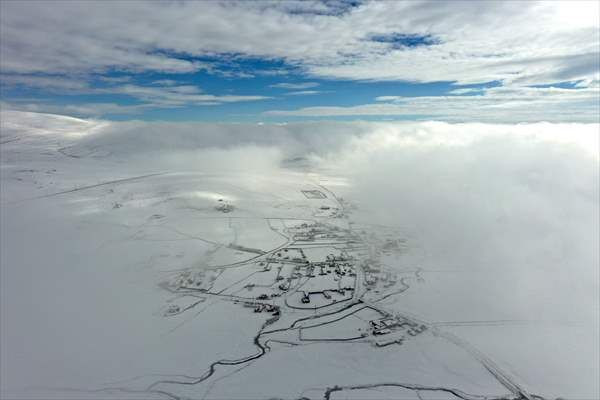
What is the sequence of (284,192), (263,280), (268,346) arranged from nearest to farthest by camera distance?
(268,346) < (263,280) < (284,192)

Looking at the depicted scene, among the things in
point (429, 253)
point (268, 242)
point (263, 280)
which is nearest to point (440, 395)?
point (263, 280)

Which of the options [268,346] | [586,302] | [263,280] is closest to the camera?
[268,346]

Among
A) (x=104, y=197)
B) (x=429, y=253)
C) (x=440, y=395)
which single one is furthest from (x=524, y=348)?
(x=104, y=197)

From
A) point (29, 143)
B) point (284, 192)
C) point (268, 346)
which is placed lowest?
point (268, 346)

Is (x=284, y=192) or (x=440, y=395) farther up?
(x=284, y=192)

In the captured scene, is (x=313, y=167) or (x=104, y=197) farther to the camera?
(x=313, y=167)

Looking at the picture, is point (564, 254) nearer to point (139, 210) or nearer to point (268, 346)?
point (268, 346)
